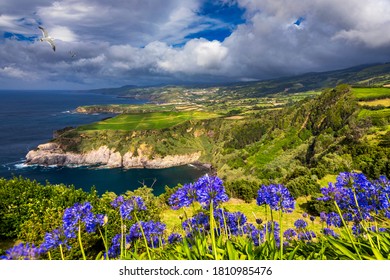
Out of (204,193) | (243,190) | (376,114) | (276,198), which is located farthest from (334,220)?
(376,114)

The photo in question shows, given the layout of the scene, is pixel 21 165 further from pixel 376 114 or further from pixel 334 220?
pixel 334 220

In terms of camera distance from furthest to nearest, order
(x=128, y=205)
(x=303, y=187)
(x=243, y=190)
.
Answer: (x=243, y=190) < (x=303, y=187) < (x=128, y=205)

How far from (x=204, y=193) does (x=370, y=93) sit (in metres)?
154

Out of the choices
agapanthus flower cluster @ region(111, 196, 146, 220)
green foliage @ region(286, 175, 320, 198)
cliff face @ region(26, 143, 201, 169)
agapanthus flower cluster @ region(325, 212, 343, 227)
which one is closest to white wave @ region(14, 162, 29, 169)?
cliff face @ region(26, 143, 201, 169)

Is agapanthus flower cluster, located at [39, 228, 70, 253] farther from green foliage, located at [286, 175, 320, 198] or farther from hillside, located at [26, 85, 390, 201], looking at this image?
hillside, located at [26, 85, 390, 201]

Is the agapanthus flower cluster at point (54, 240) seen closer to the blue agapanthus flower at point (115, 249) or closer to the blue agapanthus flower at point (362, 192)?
the blue agapanthus flower at point (115, 249)

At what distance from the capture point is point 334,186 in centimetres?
679

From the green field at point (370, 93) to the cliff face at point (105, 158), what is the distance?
323 ft

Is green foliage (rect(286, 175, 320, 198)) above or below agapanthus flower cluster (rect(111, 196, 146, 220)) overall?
below

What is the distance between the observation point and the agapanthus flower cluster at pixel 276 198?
20.7ft

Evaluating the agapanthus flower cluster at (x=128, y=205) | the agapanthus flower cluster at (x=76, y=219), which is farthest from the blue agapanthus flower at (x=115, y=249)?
the agapanthus flower cluster at (x=76, y=219)

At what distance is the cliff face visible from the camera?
15875 cm

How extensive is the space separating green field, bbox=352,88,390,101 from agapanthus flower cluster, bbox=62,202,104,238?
143 m

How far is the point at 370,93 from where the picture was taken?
440ft
